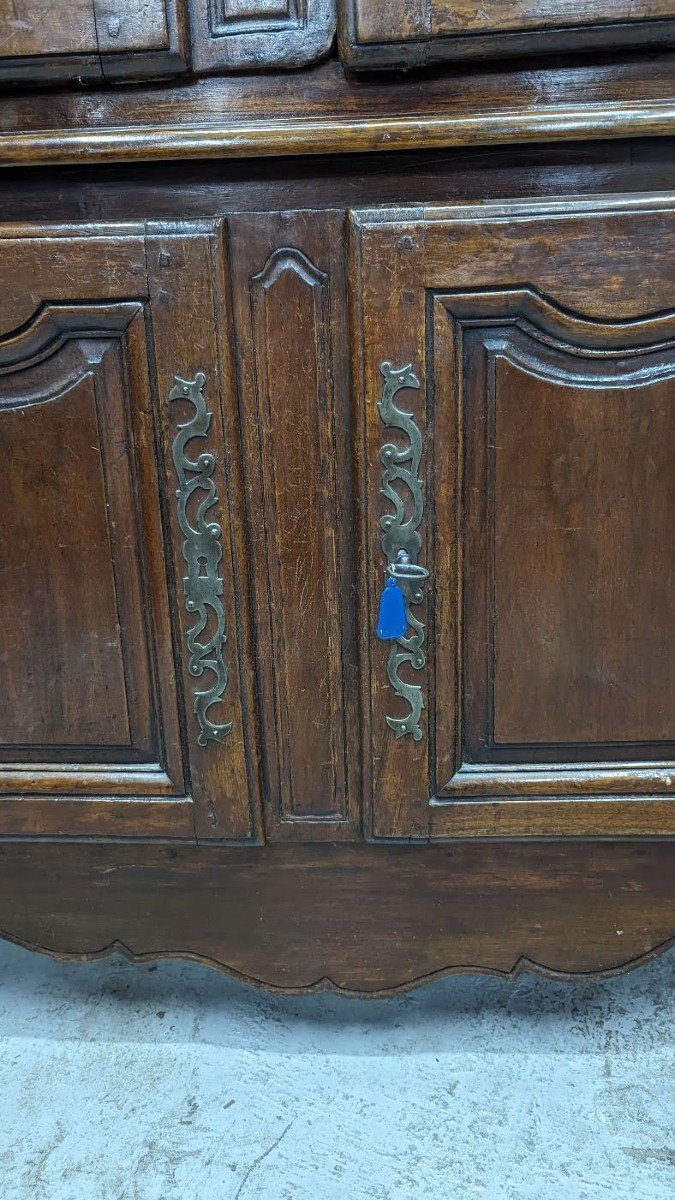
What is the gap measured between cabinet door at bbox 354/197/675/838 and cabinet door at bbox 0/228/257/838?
0.13 m

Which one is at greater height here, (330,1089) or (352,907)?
(352,907)

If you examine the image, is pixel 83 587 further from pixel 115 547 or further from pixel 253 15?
pixel 253 15

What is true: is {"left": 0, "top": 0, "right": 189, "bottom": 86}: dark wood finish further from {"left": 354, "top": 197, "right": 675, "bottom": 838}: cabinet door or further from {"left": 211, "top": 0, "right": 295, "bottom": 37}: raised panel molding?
{"left": 354, "top": 197, "right": 675, "bottom": 838}: cabinet door

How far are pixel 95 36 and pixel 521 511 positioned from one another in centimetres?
45

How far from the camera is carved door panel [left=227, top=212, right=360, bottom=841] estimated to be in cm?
67

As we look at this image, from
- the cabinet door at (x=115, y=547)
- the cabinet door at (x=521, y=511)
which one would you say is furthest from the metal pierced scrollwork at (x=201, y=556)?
the cabinet door at (x=521, y=511)

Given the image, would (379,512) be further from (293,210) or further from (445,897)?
(445,897)

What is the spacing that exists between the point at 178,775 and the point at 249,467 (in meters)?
0.26

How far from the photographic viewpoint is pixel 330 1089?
0.81m

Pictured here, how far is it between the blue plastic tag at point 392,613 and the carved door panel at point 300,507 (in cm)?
3

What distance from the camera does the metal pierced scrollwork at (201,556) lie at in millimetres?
694

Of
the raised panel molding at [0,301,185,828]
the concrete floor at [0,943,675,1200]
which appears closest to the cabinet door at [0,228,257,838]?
the raised panel molding at [0,301,185,828]

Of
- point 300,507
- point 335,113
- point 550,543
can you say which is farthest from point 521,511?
point 335,113

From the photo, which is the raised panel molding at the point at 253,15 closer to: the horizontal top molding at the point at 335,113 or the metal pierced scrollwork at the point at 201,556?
the horizontal top molding at the point at 335,113
